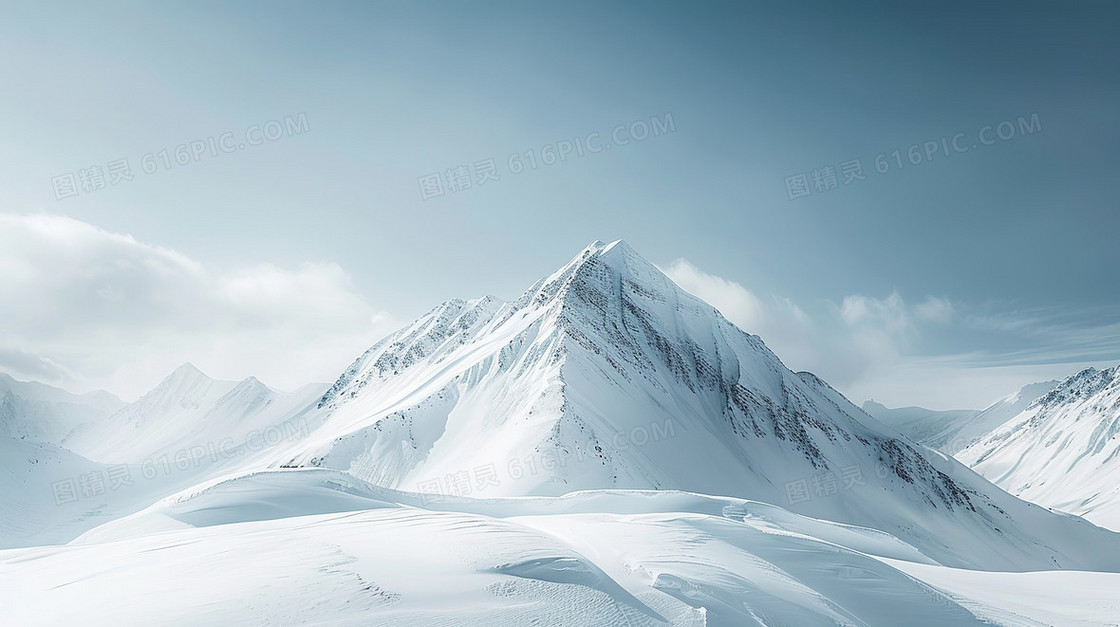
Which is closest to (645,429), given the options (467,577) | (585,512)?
(585,512)

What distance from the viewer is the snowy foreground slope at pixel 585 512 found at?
747 centimetres

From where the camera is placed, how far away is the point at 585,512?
→ 1980 centimetres

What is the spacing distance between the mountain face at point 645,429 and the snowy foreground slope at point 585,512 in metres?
0.35

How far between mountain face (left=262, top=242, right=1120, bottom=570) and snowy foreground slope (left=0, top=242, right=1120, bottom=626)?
351 millimetres

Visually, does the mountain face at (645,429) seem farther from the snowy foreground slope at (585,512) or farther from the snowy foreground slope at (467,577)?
the snowy foreground slope at (467,577)

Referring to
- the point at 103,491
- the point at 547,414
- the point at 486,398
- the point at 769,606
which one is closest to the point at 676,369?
the point at 486,398

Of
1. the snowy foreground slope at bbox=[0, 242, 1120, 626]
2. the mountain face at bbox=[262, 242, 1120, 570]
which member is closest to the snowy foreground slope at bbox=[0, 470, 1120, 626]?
the snowy foreground slope at bbox=[0, 242, 1120, 626]

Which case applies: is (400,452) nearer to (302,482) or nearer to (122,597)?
(302,482)

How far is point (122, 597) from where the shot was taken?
279 inches

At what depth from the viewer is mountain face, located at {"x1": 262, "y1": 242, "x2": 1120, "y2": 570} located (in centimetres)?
4447

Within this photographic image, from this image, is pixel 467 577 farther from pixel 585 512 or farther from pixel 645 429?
pixel 645 429

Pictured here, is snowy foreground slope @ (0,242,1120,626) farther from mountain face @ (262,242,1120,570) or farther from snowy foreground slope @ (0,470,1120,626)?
mountain face @ (262,242,1120,570)

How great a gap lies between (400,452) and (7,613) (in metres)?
46.9

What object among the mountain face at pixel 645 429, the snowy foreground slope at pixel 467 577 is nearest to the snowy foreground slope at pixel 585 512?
the snowy foreground slope at pixel 467 577
